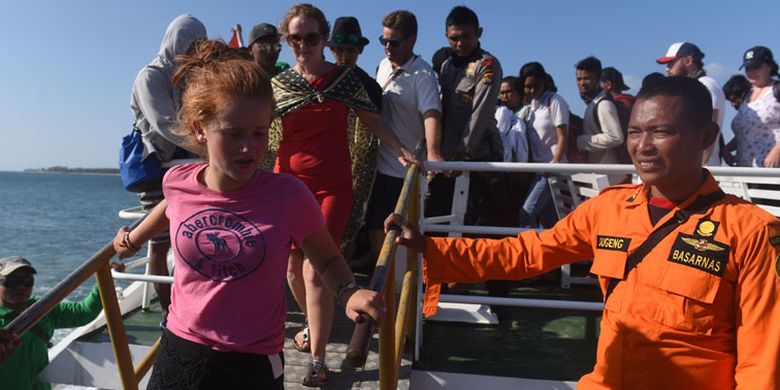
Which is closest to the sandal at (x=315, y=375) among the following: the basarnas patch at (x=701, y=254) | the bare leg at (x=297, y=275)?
the bare leg at (x=297, y=275)

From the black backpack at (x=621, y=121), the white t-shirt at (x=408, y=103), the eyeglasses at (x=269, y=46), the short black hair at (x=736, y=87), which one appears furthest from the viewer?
the short black hair at (x=736, y=87)

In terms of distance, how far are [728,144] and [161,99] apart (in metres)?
4.94

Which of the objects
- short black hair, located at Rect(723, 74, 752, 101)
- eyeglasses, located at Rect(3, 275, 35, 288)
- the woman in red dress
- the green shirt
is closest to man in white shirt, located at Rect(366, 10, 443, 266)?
the woman in red dress

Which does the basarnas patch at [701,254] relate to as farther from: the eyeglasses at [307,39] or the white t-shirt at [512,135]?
the white t-shirt at [512,135]

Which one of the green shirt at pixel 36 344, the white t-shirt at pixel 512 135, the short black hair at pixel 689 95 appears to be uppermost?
the short black hair at pixel 689 95

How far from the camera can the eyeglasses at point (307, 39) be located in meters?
2.92

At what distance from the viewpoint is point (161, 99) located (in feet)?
10.7

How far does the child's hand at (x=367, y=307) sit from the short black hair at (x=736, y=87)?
5.24m

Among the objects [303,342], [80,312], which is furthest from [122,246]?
[80,312]

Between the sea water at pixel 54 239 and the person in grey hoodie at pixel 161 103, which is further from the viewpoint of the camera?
the sea water at pixel 54 239

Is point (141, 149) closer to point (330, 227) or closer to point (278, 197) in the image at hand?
point (330, 227)

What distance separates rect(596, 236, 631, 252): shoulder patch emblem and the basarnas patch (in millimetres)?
145

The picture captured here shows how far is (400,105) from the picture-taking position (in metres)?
3.63

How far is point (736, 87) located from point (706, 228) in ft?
14.9
